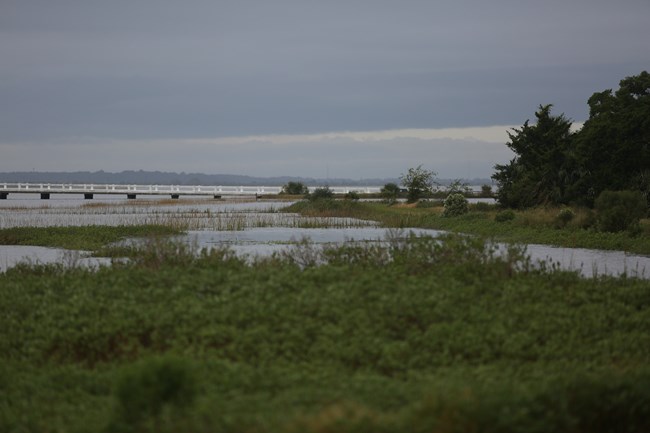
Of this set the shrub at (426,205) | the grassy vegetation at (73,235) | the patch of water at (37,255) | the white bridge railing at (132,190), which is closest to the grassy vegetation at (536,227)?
the shrub at (426,205)

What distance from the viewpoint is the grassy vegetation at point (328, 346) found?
747cm

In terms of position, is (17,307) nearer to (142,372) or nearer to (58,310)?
(58,310)

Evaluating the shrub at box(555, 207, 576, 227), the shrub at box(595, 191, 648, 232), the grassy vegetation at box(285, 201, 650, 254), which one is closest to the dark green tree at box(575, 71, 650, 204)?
the grassy vegetation at box(285, 201, 650, 254)

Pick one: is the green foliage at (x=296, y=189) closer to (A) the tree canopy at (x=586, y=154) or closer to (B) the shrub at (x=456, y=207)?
(A) the tree canopy at (x=586, y=154)

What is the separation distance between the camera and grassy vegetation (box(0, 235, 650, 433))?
294 inches

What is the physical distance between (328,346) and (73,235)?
22446 mm

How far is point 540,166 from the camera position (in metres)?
41.5

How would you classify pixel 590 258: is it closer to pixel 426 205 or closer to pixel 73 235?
pixel 73 235

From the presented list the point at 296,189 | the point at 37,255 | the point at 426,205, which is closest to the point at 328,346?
the point at 37,255

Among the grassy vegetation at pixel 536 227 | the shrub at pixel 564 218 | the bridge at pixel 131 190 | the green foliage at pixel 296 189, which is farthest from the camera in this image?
the bridge at pixel 131 190

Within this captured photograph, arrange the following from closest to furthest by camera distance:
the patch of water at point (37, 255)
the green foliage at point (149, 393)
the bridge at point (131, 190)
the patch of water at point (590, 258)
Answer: the green foliage at point (149, 393) → the patch of water at point (590, 258) → the patch of water at point (37, 255) → the bridge at point (131, 190)

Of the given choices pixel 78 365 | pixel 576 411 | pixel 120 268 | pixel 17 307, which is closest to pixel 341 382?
pixel 576 411

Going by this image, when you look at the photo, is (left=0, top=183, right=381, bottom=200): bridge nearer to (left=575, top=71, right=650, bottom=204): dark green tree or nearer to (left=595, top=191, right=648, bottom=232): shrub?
(left=575, top=71, right=650, bottom=204): dark green tree

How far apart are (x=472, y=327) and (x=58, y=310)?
604 cm
